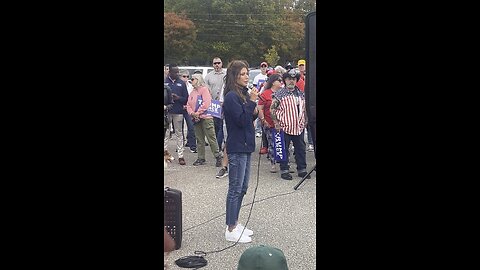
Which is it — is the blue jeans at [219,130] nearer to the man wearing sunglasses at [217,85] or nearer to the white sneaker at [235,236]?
the man wearing sunglasses at [217,85]

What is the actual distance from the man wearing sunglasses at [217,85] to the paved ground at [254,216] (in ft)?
2.41

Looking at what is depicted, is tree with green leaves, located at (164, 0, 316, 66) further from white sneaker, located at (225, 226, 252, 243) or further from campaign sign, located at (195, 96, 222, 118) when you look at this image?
white sneaker, located at (225, 226, 252, 243)

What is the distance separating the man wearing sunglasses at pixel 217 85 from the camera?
814 centimetres

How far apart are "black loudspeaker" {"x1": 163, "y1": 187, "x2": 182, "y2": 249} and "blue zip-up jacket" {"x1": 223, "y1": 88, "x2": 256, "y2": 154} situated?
549mm

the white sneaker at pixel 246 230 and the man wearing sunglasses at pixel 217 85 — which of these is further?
the man wearing sunglasses at pixel 217 85

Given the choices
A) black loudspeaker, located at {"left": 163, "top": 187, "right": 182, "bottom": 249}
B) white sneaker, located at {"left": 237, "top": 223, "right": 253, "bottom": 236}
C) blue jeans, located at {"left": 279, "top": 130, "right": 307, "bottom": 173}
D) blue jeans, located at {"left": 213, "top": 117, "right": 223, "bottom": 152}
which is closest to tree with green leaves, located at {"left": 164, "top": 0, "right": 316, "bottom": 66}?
blue jeans, located at {"left": 213, "top": 117, "right": 223, "bottom": 152}

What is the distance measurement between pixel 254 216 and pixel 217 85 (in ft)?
11.6

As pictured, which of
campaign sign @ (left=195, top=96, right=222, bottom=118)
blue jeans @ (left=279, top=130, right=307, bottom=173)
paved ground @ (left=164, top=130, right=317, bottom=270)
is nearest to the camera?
paved ground @ (left=164, top=130, right=317, bottom=270)

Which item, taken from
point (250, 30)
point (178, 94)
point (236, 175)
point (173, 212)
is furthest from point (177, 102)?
point (250, 30)

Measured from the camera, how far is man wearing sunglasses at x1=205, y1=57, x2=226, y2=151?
814 centimetres

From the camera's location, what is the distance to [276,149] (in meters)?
6.86

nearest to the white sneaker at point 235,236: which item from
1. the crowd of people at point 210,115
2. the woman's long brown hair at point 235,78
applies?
the woman's long brown hair at point 235,78
